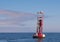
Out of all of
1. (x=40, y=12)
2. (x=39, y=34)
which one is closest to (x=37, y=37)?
(x=39, y=34)

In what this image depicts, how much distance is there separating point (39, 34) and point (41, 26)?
301 cm

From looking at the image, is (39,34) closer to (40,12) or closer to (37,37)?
(37,37)

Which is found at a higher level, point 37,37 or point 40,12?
point 40,12

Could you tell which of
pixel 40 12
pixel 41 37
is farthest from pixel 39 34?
pixel 40 12

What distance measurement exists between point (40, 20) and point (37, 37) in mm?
6113

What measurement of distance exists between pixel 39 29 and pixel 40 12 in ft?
21.0

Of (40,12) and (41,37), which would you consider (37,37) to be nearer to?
(41,37)

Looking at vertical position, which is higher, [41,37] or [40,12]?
[40,12]

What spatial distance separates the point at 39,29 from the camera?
10338 cm

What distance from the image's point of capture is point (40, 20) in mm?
101250

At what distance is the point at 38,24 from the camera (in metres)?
102

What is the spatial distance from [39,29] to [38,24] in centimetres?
220

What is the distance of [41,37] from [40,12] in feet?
29.3

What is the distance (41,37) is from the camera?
10231 centimetres
